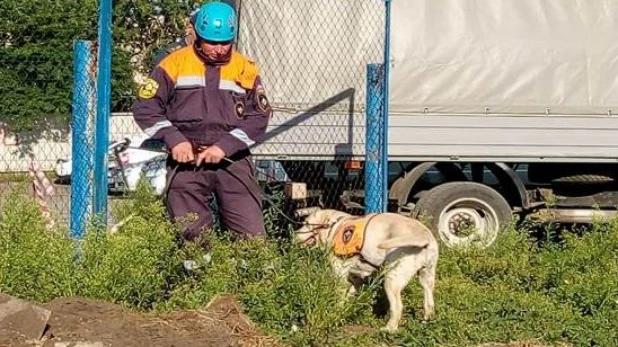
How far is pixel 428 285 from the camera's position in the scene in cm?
725

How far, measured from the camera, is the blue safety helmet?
7.19 meters

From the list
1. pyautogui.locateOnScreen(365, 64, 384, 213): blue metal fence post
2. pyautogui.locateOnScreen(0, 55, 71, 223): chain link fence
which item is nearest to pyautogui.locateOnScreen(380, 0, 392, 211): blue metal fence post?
pyautogui.locateOnScreen(365, 64, 384, 213): blue metal fence post

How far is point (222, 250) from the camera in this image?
7.08 m

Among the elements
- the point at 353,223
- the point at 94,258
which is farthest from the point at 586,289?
the point at 94,258

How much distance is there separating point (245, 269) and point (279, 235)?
931mm

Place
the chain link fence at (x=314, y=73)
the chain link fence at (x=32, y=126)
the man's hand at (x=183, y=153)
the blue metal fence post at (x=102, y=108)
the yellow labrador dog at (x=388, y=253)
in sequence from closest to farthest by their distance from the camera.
A: the yellow labrador dog at (x=388, y=253) < the man's hand at (x=183, y=153) < the blue metal fence post at (x=102, y=108) < the chain link fence at (x=32, y=126) < the chain link fence at (x=314, y=73)

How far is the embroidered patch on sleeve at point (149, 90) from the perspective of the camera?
7301 millimetres

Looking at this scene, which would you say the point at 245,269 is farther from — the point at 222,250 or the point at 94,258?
the point at 94,258

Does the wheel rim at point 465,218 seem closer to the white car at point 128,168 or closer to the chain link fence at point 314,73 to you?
the chain link fence at point 314,73

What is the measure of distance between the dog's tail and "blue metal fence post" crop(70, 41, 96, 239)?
2203mm

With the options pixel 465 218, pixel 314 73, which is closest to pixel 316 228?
pixel 314 73

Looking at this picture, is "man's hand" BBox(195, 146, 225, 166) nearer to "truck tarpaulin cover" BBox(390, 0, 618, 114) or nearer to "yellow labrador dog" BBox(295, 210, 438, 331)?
"yellow labrador dog" BBox(295, 210, 438, 331)

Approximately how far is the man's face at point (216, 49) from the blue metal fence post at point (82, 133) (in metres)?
1.06

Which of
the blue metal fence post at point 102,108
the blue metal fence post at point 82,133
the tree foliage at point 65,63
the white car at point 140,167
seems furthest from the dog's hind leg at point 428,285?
the tree foliage at point 65,63
